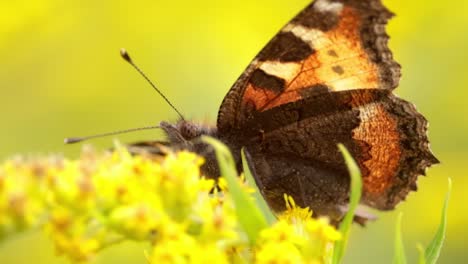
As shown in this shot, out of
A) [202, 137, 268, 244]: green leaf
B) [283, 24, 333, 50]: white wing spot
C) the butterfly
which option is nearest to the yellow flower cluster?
[202, 137, 268, 244]: green leaf

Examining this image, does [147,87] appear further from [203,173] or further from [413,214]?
[203,173]

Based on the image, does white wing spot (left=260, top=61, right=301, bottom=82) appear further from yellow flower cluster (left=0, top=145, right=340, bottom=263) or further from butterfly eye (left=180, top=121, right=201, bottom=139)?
yellow flower cluster (left=0, top=145, right=340, bottom=263)

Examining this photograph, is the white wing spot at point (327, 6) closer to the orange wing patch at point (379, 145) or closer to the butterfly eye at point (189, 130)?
the orange wing patch at point (379, 145)

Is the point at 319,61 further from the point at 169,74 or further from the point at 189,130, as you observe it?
the point at 169,74

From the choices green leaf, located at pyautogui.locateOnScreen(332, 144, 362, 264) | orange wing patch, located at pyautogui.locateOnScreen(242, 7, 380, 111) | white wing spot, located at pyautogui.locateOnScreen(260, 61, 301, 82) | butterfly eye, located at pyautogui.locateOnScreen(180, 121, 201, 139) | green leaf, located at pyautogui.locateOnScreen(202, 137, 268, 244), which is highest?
butterfly eye, located at pyautogui.locateOnScreen(180, 121, 201, 139)

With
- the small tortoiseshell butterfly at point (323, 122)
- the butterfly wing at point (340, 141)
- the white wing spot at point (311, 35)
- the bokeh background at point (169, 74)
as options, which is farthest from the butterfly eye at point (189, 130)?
the bokeh background at point (169, 74)

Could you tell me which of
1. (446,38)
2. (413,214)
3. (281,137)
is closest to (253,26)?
(446,38)
